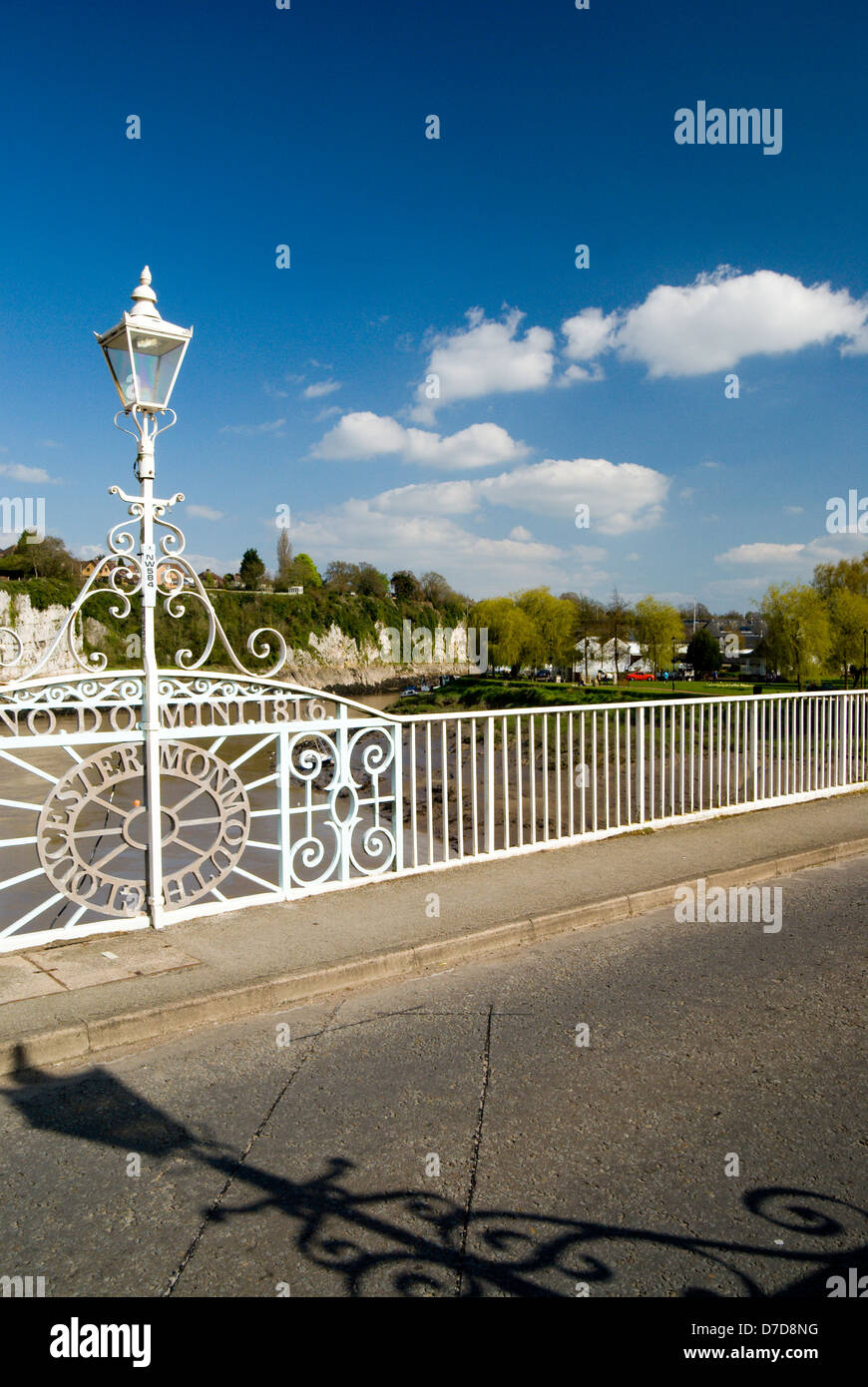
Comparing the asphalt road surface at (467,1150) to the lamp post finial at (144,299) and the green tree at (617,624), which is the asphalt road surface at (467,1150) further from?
the green tree at (617,624)

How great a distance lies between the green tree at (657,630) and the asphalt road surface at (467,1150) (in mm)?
61452

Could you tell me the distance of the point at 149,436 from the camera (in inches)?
237

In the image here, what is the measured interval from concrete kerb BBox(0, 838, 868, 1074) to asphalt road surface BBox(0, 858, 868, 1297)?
5.5 inches

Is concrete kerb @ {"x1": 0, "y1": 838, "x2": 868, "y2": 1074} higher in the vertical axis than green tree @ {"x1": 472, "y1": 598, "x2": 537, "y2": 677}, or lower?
lower

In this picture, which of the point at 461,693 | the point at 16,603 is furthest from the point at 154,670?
the point at 16,603

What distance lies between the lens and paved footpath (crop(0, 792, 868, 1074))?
15.0 feet

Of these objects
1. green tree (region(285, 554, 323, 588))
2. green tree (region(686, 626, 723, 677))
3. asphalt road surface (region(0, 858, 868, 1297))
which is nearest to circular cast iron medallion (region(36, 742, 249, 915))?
asphalt road surface (region(0, 858, 868, 1297))

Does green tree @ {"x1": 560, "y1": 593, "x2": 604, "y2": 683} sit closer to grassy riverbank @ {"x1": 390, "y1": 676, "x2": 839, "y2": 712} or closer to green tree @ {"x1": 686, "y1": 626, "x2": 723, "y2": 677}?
grassy riverbank @ {"x1": 390, "y1": 676, "x2": 839, "y2": 712}

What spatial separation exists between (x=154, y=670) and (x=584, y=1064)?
3619 millimetres

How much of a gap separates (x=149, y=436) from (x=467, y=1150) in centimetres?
488

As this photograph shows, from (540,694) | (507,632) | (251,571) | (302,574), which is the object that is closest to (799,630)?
(540,694)

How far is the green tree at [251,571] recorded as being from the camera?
10606 centimetres
